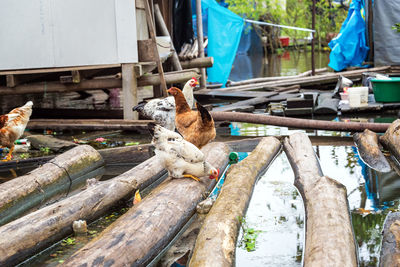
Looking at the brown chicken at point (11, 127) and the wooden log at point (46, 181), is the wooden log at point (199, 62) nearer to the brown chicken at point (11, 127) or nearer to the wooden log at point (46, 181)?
the brown chicken at point (11, 127)

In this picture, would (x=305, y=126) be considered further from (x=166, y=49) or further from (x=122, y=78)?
(x=166, y=49)

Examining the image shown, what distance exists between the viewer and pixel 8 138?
8055 mm

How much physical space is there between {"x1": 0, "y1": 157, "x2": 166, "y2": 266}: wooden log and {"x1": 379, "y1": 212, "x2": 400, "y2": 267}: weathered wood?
9.38 feet

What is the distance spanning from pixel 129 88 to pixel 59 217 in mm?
5810

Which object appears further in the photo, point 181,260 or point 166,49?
point 166,49

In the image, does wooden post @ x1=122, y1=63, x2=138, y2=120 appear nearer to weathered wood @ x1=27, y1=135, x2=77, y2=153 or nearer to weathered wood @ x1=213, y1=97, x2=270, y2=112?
weathered wood @ x1=27, y1=135, x2=77, y2=153

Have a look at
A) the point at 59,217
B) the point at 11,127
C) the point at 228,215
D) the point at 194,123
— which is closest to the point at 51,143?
the point at 11,127

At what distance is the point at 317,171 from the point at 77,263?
11.6ft

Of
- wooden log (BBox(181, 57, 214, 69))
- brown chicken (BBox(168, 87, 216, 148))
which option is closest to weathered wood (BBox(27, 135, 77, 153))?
brown chicken (BBox(168, 87, 216, 148))

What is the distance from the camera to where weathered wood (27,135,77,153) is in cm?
864

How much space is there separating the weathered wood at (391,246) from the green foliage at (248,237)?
1.13 m

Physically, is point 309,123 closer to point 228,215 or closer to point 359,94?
point 359,94

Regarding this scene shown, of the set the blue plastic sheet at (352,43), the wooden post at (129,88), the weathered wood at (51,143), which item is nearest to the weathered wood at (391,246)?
the weathered wood at (51,143)

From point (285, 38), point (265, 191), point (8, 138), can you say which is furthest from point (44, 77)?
point (285, 38)
